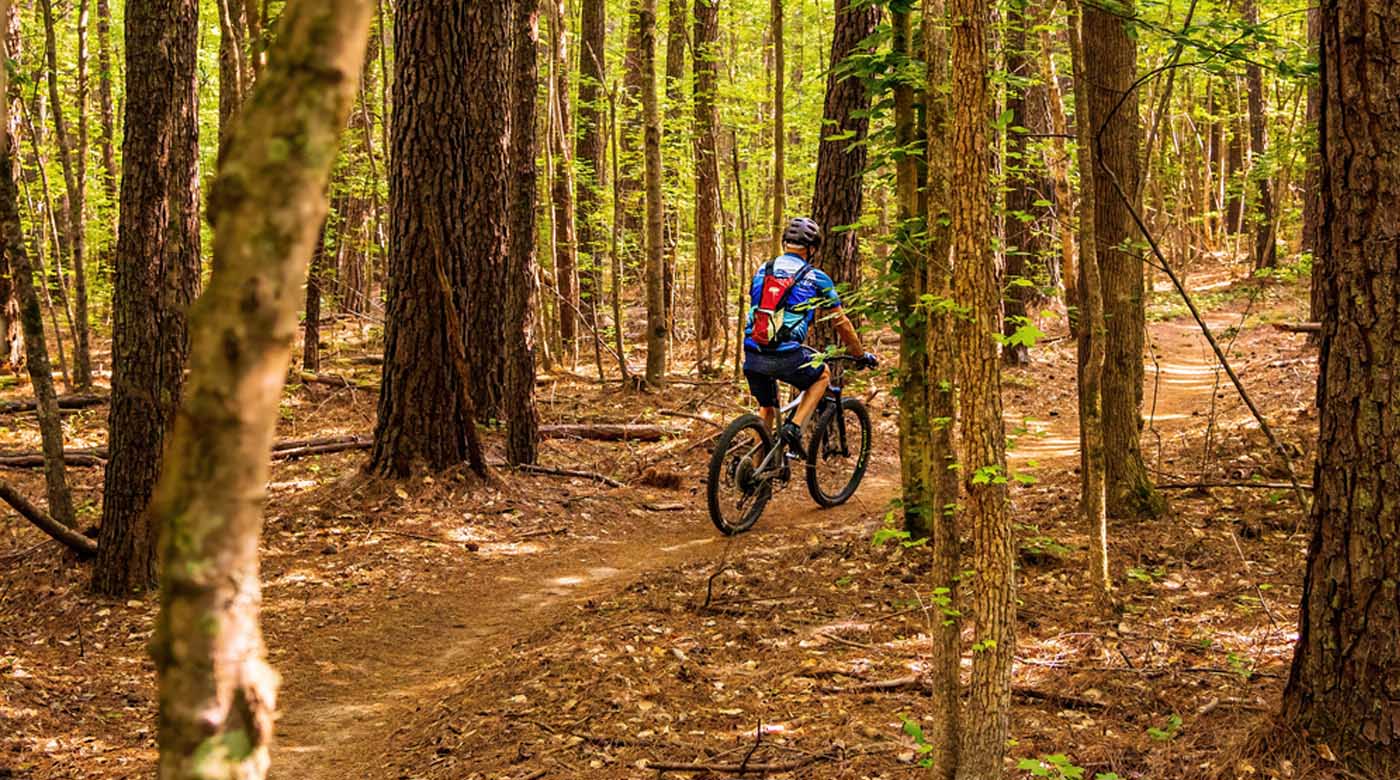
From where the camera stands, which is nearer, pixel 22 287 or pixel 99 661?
pixel 99 661

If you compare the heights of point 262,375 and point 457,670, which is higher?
point 262,375

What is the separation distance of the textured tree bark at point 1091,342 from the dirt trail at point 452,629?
31 cm

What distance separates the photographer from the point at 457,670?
6.48 meters

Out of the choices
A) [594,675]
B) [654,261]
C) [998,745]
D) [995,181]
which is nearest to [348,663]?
[594,675]

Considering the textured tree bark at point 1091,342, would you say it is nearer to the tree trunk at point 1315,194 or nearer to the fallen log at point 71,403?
the tree trunk at point 1315,194

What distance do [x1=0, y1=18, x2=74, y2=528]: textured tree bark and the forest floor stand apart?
60 centimetres

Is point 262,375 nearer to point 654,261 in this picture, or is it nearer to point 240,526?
point 240,526

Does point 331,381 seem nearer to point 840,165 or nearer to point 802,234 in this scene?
point 840,165

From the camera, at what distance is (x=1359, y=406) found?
3744 mm

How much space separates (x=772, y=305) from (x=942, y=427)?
4313 millimetres

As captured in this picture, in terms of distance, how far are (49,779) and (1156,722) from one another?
5.26 metres

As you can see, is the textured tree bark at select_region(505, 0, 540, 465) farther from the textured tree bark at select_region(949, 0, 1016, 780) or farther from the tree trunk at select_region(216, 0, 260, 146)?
the textured tree bark at select_region(949, 0, 1016, 780)

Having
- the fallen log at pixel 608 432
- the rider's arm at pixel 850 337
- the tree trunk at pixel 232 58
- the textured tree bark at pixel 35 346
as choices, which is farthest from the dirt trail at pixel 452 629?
the tree trunk at pixel 232 58

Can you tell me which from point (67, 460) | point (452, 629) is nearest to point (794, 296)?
point (452, 629)
